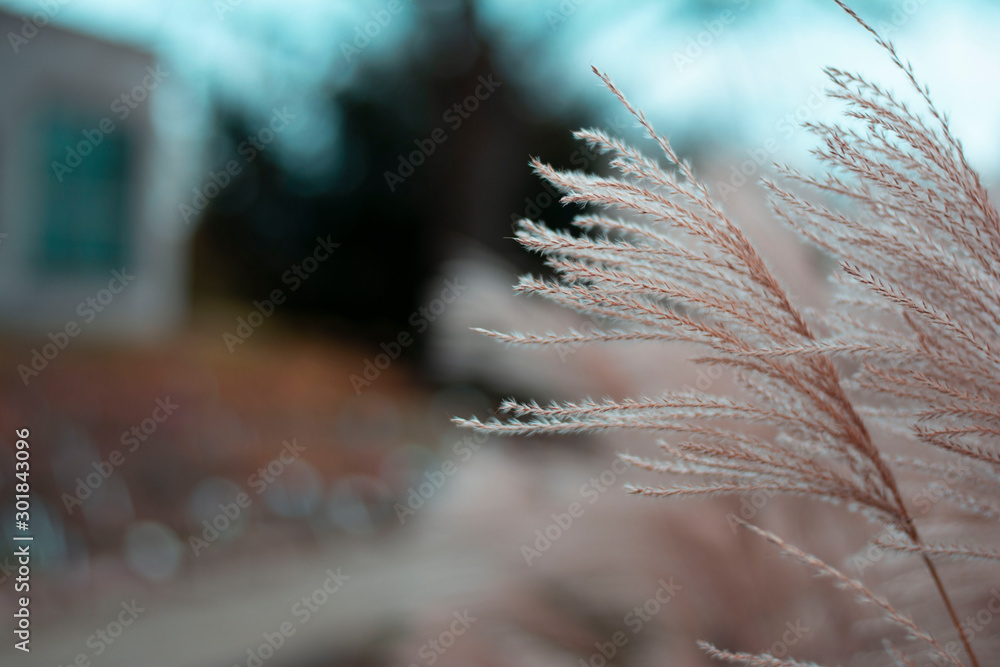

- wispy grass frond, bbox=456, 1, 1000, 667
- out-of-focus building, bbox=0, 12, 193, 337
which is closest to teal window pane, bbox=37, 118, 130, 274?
out-of-focus building, bbox=0, 12, 193, 337

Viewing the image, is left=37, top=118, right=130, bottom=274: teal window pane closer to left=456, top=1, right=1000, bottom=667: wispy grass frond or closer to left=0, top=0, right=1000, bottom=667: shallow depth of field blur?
left=0, top=0, right=1000, bottom=667: shallow depth of field blur

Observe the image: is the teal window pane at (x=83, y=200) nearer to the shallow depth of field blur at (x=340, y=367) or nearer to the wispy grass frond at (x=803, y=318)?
the shallow depth of field blur at (x=340, y=367)

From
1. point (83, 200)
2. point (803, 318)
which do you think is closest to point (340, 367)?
point (83, 200)

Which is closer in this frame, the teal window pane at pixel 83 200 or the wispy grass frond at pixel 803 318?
the wispy grass frond at pixel 803 318

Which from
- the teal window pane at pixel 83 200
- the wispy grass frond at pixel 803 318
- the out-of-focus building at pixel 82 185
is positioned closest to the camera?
the wispy grass frond at pixel 803 318

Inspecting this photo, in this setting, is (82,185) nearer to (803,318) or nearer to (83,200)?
(83,200)

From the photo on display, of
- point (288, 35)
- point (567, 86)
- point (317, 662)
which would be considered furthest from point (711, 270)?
point (288, 35)

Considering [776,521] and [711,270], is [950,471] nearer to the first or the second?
[711,270]

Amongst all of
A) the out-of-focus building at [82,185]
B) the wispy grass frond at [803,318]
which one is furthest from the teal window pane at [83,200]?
the wispy grass frond at [803,318]
